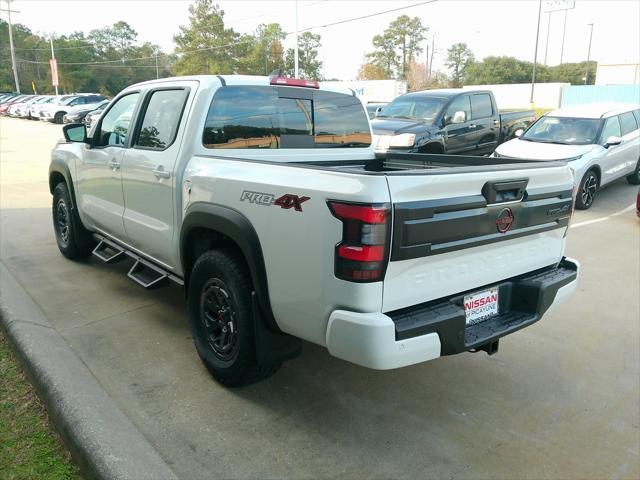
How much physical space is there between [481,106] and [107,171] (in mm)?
9418

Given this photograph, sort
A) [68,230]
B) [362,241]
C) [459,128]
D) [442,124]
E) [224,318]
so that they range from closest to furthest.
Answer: [362,241]
[224,318]
[68,230]
[442,124]
[459,128]

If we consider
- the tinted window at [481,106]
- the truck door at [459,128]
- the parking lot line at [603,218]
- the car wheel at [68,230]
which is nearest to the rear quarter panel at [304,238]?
the car wheel at [68,230]

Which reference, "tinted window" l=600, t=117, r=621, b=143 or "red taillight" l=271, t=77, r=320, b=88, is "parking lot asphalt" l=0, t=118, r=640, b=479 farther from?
"tinted window" l=600, t=117, r=621, b=143

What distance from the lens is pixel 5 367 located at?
3537mm

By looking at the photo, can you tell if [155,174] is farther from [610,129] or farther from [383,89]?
[383,89]

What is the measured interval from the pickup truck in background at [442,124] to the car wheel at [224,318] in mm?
6905

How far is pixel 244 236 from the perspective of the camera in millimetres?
2994

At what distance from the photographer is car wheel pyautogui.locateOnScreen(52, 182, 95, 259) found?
577cm

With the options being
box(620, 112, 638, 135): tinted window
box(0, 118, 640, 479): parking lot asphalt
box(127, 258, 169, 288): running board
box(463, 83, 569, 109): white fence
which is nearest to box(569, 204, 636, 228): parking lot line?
box(620, 112, 638, 135): tinted window

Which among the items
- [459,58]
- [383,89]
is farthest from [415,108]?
[459,58]

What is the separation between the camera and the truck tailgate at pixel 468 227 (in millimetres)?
2520

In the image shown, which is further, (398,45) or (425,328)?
(398,45)

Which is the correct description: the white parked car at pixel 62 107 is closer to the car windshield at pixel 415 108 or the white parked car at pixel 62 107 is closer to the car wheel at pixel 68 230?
the car windshield at pixel 415 108

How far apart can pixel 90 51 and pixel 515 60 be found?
66.9 m
